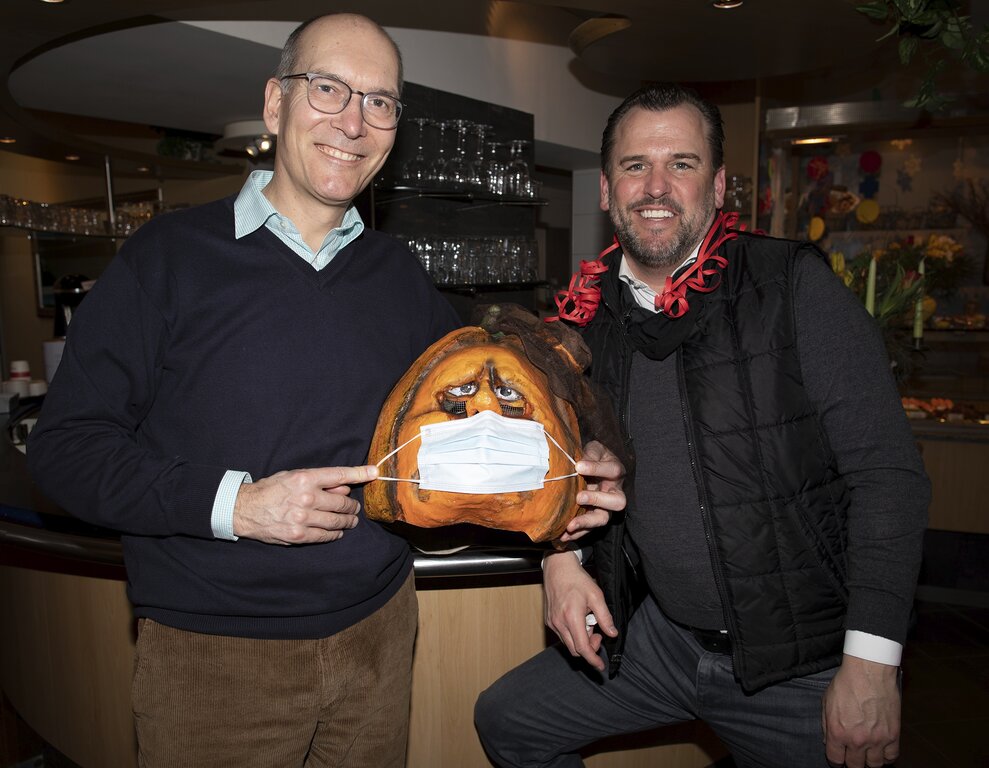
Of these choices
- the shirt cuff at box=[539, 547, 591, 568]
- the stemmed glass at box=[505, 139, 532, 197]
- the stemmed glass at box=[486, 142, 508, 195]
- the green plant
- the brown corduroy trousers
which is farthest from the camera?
the stemmed glass at box=[505, 139, 532, 197]

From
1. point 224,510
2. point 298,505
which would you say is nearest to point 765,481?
point 298,505

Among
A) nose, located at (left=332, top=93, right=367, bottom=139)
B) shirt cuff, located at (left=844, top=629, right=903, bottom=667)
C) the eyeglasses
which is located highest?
the eyeglasses

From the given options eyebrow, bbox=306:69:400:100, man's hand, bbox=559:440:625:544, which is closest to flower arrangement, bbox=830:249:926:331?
man's hand, bbox=559:440:625:544

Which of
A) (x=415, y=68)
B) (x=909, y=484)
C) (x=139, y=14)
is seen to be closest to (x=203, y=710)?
(x=909, y=484)

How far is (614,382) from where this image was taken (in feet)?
6.04

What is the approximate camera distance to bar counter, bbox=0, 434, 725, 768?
220cm

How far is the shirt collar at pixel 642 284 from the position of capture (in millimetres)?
1860

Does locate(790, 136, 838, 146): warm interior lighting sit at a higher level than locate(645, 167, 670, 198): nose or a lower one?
higher

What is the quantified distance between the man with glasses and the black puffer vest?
0.40 metres

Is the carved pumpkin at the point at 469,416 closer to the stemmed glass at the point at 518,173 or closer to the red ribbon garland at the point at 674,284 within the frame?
the red ribbon garland at the point at 674,284

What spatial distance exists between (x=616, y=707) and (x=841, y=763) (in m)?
0.53

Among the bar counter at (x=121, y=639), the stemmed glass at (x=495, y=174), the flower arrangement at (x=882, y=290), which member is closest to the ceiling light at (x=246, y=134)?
the stemmed glass at (x=495, y=174)

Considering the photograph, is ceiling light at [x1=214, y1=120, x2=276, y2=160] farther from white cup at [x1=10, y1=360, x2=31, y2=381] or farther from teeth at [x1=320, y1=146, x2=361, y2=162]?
teeth at [x1=320, y1=146, x2=361, y2=162]

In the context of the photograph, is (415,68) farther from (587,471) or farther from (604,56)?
(587,471)
